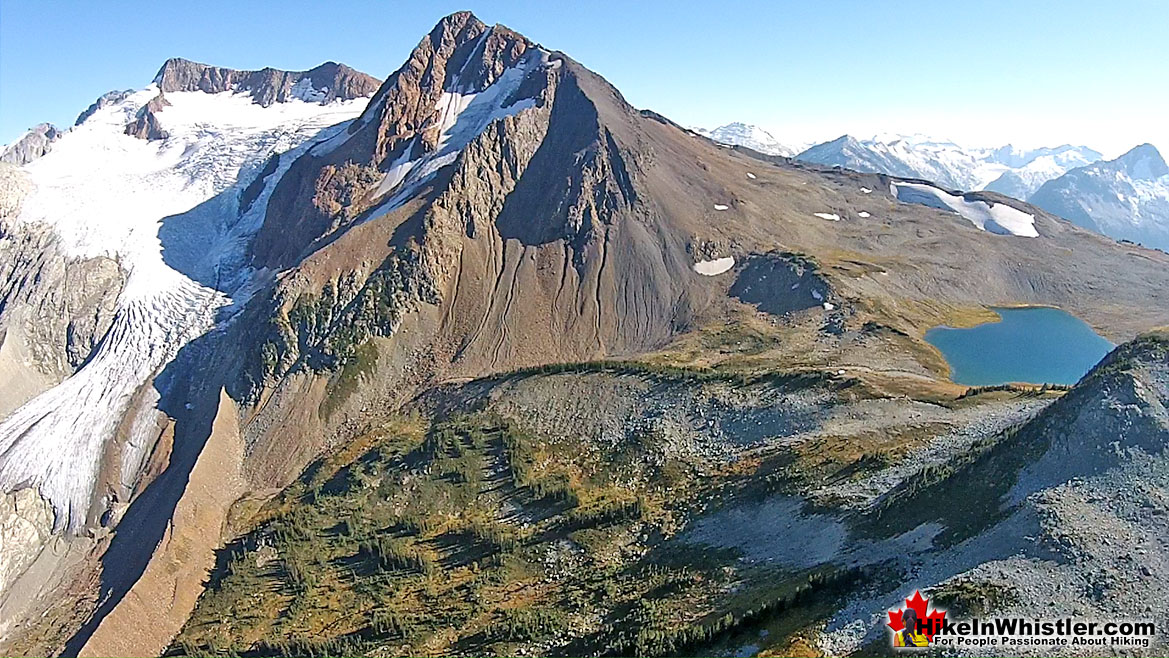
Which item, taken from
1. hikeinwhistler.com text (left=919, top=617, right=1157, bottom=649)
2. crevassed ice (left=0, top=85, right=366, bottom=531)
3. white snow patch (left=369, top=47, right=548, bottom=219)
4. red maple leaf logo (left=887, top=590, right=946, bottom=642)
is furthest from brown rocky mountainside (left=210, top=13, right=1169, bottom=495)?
hikeinwhistler.com text (left=919, top=617, right=1157, bottom=649)

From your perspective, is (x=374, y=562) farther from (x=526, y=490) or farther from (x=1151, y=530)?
(x=1151, y=530)

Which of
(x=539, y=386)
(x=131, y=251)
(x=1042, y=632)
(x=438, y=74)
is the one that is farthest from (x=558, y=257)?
(x=1042, y=632)

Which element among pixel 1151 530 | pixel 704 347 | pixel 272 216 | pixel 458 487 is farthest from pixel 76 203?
pixel 1151 530

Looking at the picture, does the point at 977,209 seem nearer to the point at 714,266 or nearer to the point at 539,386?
the point at 714,266

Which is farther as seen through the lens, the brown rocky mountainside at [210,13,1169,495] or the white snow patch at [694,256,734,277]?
the white snow patch at [694,256,734,277]

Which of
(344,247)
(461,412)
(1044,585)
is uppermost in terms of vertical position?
(344,247)

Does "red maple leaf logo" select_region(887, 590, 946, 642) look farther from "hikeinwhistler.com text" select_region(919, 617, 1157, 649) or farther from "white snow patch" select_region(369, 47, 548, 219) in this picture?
"white snow patch" select_region(369, 47, 548, 219)
